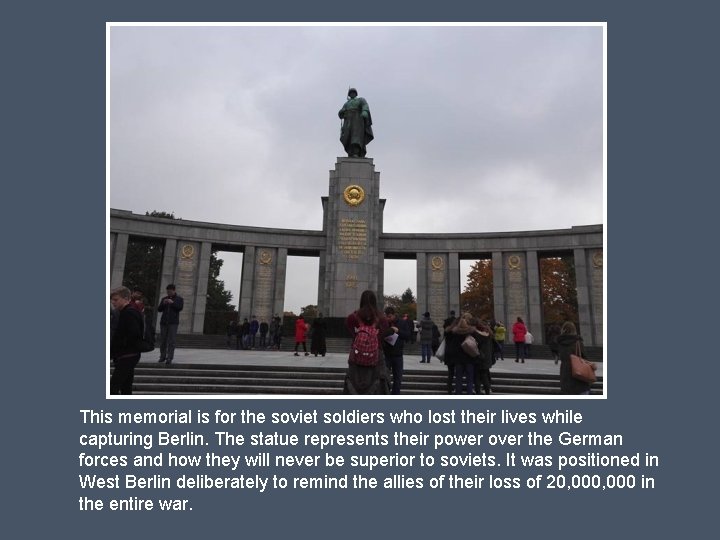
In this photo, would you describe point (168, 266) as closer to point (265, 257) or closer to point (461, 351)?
point (265, 257)

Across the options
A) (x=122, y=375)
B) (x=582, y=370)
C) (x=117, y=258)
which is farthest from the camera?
(x=117, y=258)

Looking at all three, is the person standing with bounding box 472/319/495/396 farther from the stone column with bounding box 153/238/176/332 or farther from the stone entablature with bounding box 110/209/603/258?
the stone column with bounding box 153/238/176/332

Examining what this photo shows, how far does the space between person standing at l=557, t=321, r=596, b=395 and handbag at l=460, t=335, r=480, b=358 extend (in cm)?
120

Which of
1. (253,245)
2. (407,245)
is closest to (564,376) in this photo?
(407,245)

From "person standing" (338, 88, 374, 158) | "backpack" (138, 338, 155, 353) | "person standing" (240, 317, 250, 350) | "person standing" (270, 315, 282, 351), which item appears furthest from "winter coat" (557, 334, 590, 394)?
"person standing" (338, 88, 374, 158)

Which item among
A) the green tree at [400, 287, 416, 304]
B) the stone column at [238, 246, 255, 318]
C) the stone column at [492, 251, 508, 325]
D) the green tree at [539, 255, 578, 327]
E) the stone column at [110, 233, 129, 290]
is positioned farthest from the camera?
the green tree at [400, 287, 416, 304]

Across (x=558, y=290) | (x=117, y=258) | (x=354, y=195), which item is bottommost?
(x=558, y=290)

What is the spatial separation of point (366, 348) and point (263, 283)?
22.2 m

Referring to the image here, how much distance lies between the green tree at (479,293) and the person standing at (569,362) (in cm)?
3343

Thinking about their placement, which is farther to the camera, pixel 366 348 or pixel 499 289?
pixel 499 289

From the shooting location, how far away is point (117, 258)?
83.3 ft

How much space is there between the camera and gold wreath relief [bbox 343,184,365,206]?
24.6 m

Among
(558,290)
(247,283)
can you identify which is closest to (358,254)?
(247,283)
